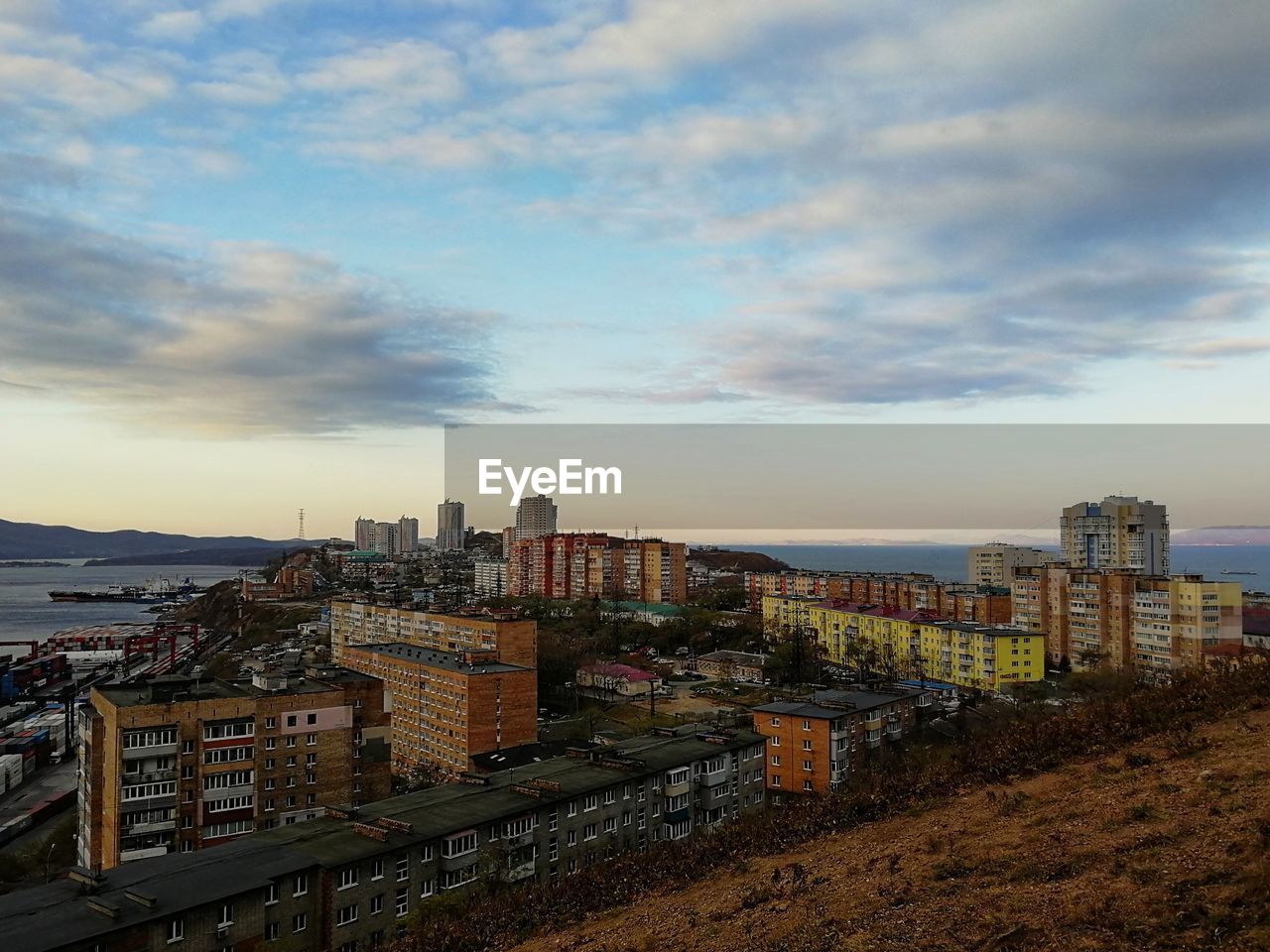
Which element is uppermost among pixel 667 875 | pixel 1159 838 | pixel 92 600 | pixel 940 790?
pixel 1159 838

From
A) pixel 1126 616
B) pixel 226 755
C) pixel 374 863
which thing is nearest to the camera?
pixel 374 863

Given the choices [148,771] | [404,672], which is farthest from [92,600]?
[148,771]

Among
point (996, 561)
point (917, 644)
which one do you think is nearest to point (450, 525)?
point (996, 561)

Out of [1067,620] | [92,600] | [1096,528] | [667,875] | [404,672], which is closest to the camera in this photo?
[667,875]

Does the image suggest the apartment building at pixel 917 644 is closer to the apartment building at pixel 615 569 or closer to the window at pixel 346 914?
the apartment building at pixel 615 569

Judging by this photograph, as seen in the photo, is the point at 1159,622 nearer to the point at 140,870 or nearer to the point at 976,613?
the point at 976,613

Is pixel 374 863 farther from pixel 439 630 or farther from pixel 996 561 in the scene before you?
pixel 996 561
